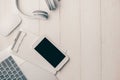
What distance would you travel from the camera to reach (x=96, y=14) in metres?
0.97

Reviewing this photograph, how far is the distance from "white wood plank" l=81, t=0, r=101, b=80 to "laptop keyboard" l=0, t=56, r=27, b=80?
0.28 metres

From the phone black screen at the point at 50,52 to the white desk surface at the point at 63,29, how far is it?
32mm

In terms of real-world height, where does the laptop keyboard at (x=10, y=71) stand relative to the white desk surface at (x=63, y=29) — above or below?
below

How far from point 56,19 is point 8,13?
23cm

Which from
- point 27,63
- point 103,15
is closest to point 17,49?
point 27,63

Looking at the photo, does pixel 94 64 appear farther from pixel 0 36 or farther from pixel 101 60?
pixel 0 36

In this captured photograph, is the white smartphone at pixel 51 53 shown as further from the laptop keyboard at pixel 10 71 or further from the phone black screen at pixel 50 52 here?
the laptop keyboard at pixel 10 71

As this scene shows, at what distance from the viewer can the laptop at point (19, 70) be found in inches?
37.9

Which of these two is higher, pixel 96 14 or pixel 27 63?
pixel 96 14

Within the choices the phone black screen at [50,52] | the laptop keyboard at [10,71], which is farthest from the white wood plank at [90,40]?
the laptop keyboard at [10,71]

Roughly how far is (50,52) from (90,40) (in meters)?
0.18

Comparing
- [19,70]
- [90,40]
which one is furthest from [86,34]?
[19,70]

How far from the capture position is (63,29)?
1.00 metres

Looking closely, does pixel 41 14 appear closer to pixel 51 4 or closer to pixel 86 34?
pixel 51 4
